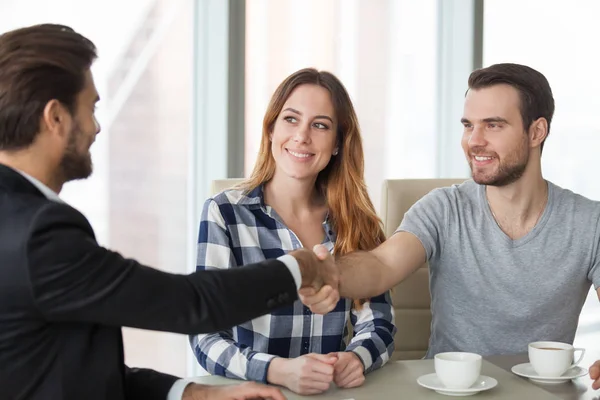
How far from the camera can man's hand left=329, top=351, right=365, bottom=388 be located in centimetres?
161

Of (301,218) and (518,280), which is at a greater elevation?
(301,218)

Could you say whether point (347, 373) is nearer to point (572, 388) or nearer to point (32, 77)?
point (572, 388)

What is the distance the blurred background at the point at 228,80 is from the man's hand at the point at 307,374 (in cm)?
173

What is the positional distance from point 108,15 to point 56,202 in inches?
83.7

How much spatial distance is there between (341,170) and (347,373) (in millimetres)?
807

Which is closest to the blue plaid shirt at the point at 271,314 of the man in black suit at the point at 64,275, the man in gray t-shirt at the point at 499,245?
the man in gray t-shirt at the point at 499,245

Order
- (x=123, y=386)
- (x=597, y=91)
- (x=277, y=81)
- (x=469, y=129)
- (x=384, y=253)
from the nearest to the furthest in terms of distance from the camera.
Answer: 1. (x=123, y=386)
2. (x=384, y=253)
3. (x=469, y=129)
4. (x=277, y=81)
5. (x=597, y=91)

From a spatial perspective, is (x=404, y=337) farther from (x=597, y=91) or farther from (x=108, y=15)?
(x=597, y=91)

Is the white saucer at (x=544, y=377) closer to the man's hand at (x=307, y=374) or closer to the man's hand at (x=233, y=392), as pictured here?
the man's hand at (x=307, y=374)

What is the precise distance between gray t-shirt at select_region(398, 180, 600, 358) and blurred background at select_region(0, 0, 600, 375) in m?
1.34

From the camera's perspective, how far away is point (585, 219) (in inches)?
87.4

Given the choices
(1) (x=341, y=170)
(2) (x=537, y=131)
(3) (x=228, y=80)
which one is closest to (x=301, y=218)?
(1) (x=341, y=170)

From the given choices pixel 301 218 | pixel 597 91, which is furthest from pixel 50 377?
pixel 597 91

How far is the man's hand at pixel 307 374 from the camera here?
1.56m
